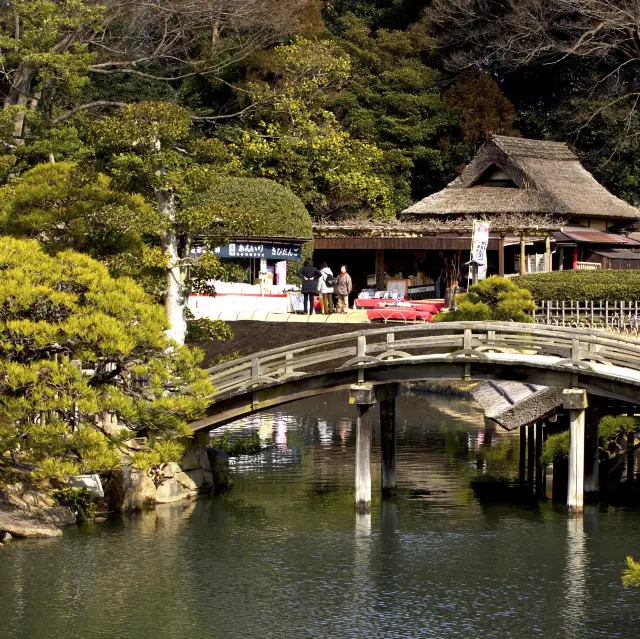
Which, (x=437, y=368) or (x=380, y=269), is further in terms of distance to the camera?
(x=380, y=269)

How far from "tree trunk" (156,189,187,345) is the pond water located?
12.9 feet

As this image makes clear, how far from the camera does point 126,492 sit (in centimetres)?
2652

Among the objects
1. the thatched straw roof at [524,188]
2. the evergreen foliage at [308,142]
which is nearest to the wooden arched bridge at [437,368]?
the thatched straw roof at [524,188]

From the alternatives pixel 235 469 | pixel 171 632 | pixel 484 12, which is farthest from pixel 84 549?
pixel 484 12

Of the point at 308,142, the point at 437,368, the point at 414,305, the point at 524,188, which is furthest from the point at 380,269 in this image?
the point at 437,368

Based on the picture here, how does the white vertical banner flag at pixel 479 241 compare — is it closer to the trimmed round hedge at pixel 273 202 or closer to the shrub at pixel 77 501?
the trimmed round hedge at pixel 273 202

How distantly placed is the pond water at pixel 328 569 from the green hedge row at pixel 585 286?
10.7 metres

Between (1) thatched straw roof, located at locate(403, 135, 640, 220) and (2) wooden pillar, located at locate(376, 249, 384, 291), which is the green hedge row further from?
(2) wooden pillar, located at locate(376, 249, 384, 291)

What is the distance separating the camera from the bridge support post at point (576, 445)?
2550 cm

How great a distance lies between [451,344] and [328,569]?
5988mm

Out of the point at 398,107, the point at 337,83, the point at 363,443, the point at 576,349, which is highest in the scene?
the point at 337,83

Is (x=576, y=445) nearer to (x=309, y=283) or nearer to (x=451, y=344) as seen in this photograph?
(x=451, y=344)

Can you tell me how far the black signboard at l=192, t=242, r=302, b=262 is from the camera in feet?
151

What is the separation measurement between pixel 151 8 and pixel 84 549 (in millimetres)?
35984
